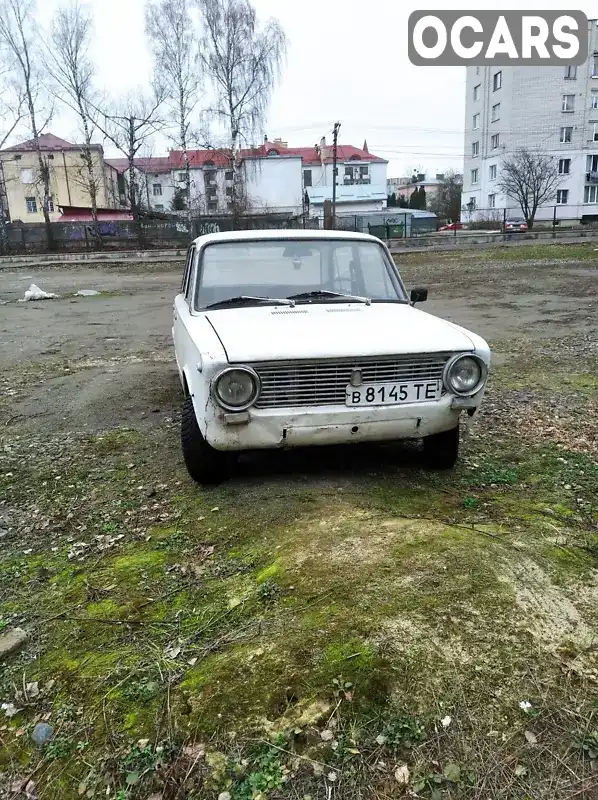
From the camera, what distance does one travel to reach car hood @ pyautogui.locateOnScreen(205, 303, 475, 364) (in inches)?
134

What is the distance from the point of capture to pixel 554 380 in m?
6.73

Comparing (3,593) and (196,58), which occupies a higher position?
(196,58)

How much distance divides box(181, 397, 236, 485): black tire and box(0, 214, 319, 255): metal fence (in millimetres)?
32313

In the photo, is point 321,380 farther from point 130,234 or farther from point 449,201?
point 449,201

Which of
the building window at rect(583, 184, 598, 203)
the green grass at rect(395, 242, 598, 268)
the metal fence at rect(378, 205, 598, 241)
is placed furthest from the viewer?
the building window at rect(583, 184, 598, 203)

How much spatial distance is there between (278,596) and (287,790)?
89 cm

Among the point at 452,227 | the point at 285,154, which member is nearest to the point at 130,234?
the point at 452,227

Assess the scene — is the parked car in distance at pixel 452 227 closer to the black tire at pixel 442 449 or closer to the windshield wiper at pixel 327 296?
the windshield wiper at pixel 327 296

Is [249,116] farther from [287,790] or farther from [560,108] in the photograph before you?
[287,790]

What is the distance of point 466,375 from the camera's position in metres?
3.65

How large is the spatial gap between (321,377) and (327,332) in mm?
376

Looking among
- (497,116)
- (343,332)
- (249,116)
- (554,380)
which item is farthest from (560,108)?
(343,332)

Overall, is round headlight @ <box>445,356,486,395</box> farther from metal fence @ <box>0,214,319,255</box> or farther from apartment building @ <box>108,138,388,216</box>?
apartment building @ <box>108,138,388,216</box>

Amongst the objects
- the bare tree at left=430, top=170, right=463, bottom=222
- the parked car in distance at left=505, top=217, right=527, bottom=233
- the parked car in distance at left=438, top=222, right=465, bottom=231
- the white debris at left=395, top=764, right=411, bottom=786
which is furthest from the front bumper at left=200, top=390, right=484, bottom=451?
the bare tree at left=430, top=170, right=463, bottom=222
